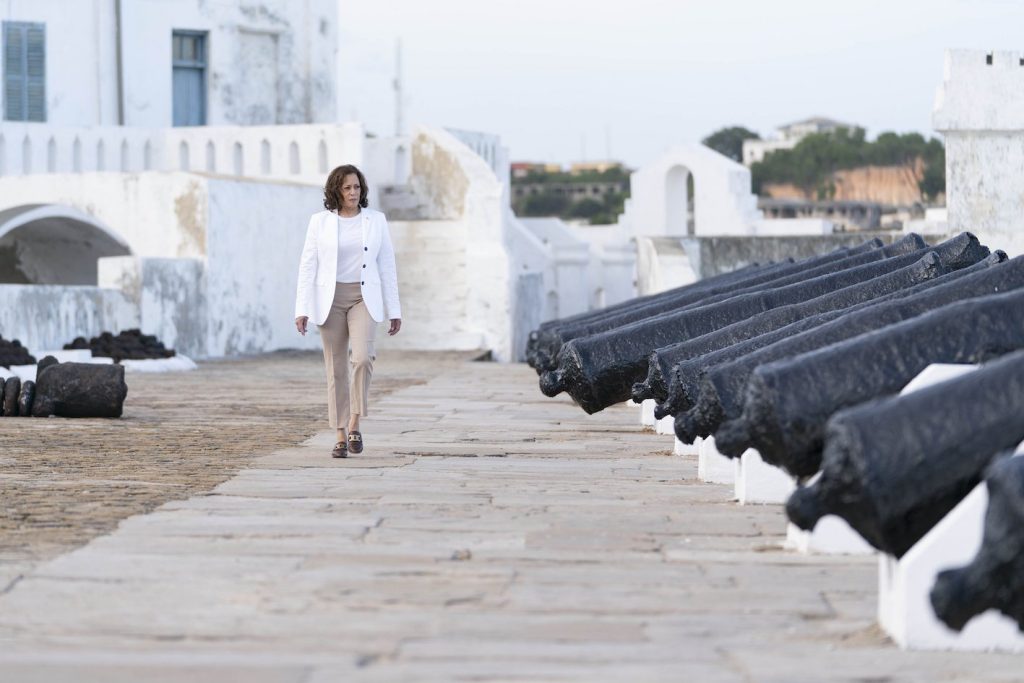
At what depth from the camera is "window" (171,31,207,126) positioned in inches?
1174

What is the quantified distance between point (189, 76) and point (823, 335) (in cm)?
2534

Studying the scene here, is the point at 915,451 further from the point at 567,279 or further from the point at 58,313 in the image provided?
the point at 567,279

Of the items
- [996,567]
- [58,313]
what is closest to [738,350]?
[996,567]

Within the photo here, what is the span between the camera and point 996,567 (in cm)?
365

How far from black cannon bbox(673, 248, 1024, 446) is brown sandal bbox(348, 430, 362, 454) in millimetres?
2812

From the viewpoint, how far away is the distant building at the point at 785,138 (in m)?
116

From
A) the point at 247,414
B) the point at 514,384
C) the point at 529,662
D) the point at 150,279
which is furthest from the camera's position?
the point at 150,279

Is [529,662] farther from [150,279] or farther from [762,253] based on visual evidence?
[762,253]

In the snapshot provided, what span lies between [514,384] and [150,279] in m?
5.35

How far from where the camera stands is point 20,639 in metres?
4.11

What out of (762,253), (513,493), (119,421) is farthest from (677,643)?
(762,253)

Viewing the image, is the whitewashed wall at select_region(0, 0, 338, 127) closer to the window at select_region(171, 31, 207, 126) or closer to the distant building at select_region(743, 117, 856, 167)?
the window at select_region(171, 31, 207, 126)

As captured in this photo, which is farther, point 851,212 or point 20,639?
point 851,212

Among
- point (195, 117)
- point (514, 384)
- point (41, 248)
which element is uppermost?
point (195, 117)
